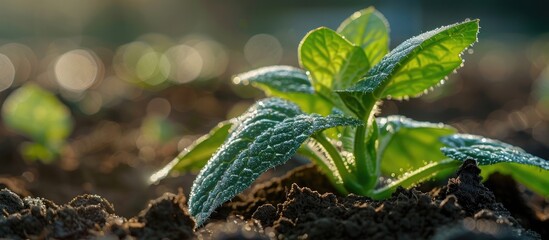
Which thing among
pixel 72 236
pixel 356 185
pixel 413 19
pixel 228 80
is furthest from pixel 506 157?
pixel 413 19

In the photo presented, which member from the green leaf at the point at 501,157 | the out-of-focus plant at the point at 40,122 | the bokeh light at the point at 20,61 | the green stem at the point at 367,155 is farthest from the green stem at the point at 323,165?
the bokeh light at the point at 20,61

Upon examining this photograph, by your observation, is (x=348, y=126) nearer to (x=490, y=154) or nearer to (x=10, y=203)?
(x=490, y=154)

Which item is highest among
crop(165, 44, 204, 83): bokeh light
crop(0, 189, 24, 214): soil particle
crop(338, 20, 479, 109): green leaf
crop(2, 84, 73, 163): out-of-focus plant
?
crop(165, 44, 204, 83): bokeh light

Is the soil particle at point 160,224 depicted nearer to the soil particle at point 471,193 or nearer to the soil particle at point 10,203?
the soil particle at point 10,203

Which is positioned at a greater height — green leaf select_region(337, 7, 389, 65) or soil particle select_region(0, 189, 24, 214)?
green leaf select_region(337, 7, 389, 65)

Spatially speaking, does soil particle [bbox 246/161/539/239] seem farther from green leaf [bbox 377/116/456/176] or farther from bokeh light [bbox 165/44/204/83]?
bokeh light [bbox 165/44/204/83]

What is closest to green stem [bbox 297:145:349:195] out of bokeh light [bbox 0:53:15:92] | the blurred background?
the blurred background
